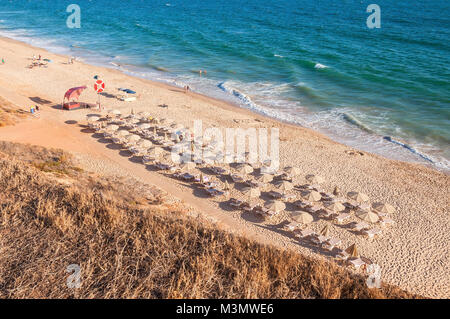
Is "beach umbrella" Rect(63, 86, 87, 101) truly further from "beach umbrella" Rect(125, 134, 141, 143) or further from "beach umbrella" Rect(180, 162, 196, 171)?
"beach umbrella" Rect(180, 162, 196, 171)

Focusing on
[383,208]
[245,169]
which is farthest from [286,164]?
[383,208]

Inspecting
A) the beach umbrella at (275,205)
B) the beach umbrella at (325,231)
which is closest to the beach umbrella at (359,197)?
the beach umbrella at (325,231)

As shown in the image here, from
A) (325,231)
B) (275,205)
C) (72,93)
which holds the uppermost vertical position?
(72,93)

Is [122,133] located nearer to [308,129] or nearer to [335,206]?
[335,206]

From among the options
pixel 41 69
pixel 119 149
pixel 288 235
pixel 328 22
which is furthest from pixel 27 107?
pixel 328 22

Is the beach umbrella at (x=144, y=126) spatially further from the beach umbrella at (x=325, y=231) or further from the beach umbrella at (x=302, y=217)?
the beach umbrella at (x=325, y=231)

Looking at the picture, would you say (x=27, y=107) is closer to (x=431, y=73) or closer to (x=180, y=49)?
(x=180, y=49)
